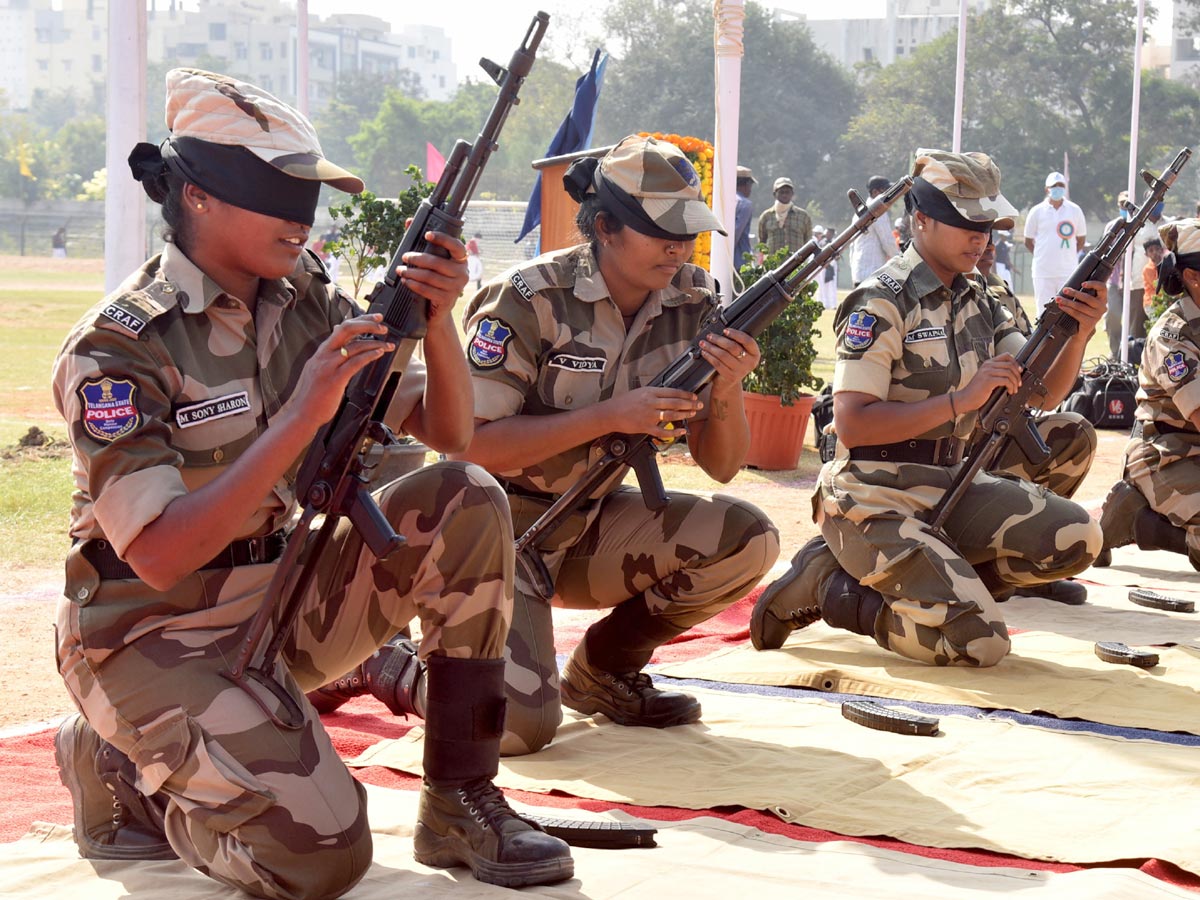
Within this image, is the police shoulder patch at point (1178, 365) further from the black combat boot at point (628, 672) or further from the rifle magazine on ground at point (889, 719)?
the black combat boot at point (628, 672)

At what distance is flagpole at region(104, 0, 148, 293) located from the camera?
636cm

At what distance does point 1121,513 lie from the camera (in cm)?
671

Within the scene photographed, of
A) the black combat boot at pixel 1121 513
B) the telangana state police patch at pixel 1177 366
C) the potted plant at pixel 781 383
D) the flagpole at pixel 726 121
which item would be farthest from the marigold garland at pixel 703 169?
the telangana state police patch at pixel 1177 366

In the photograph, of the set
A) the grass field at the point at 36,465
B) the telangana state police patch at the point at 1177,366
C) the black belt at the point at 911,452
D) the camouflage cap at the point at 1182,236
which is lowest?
the grass field at the point at 36,465

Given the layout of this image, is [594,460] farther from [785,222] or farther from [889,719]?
[785,222]

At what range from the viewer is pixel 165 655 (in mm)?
2930

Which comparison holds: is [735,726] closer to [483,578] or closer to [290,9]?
[483,578]

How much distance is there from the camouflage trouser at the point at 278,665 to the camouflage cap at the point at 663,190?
46.8 inches

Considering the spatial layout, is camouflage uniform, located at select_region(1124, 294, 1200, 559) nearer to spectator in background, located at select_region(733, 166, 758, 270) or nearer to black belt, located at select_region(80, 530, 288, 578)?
black belt, located at select_region(80, 530, 288, 578)

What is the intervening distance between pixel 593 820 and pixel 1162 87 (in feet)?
183

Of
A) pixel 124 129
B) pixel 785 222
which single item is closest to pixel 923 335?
pixel 124 129

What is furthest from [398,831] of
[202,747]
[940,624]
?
[940,624]

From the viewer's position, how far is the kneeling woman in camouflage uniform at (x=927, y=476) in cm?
488

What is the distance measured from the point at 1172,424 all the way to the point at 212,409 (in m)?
4.70
